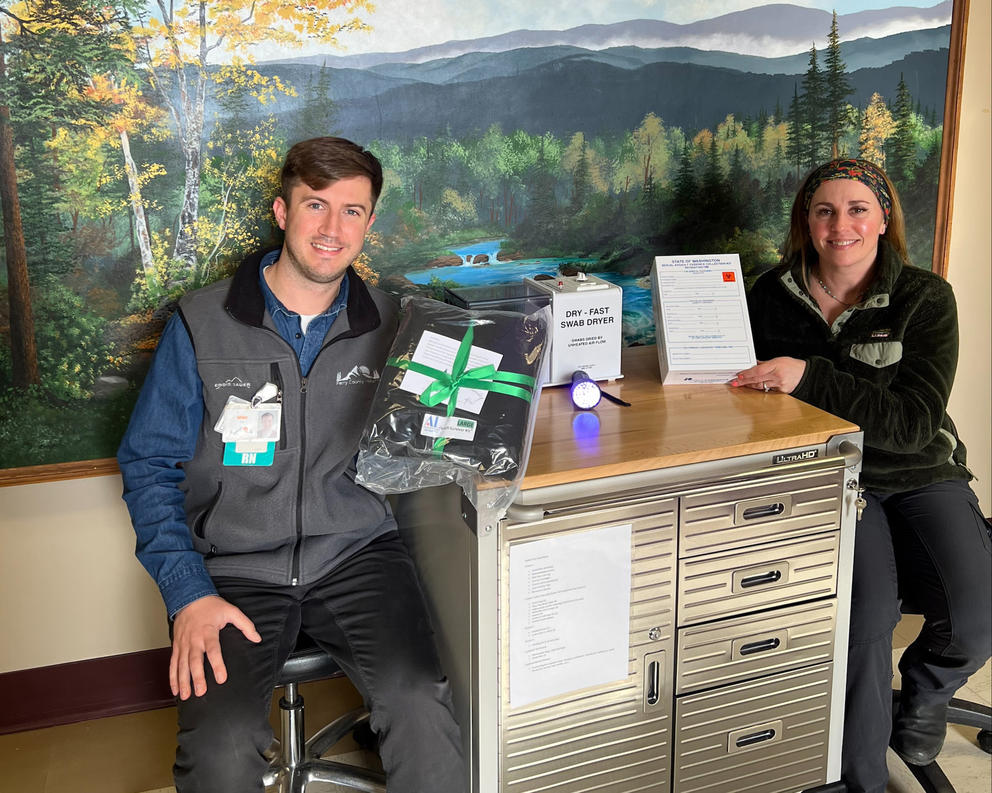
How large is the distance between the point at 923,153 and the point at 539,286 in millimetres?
1289

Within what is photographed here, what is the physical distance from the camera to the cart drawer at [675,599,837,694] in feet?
6.10

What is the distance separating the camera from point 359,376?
1.89 metres

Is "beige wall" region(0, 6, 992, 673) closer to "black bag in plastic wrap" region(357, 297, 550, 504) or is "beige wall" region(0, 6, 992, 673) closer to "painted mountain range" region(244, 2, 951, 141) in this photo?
"black bag in plastic wrap" region(357, 297, 550, 504)

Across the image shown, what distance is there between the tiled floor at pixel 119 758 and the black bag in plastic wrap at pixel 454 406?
0.92 metres

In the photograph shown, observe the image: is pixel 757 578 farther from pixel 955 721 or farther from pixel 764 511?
pixel 955 721

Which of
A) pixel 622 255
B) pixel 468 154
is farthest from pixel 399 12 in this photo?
pixel 622 255

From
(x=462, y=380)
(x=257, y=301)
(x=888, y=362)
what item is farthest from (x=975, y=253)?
(x=257, y=301)

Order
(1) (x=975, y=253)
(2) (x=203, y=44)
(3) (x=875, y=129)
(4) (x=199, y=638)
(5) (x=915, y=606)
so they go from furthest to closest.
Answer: (1) (x=975, y=253)
(3) (x=875, y=129)
(5) (x=915, y=606)
(2) (x=203, y=44)
(4) (x=199, y=638)

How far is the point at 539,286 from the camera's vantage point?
6.77ft

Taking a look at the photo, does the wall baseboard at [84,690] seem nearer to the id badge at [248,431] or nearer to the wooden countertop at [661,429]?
the id badge at [248,431]


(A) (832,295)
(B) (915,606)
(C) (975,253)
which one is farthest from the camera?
(C) (975,253)

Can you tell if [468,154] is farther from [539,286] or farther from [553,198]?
[539,286]

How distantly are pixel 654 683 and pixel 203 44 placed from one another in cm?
155

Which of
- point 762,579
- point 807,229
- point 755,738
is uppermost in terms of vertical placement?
point 807,229
